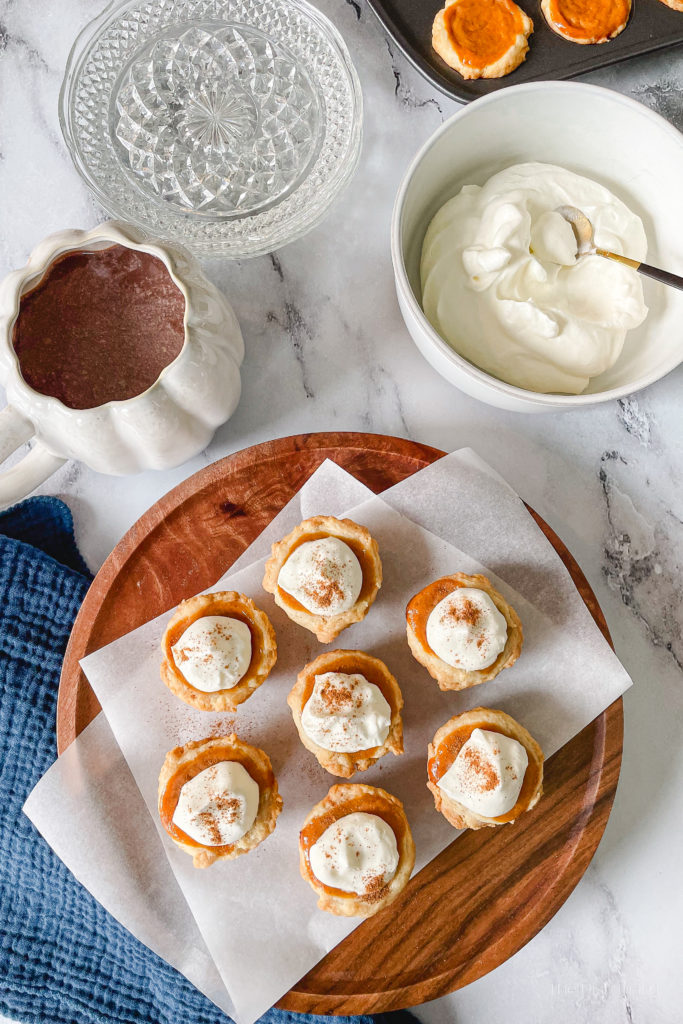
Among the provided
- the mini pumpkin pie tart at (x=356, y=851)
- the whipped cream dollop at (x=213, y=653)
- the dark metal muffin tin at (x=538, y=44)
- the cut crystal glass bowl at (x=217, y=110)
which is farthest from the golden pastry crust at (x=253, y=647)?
the dark metal muffin tin at (x=538, y=44)

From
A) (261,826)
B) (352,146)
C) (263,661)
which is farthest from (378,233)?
(261,826)

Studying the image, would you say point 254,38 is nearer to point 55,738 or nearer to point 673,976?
point 55,738

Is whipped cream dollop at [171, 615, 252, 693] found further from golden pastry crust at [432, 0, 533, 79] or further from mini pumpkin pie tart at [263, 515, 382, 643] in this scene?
golden pastry crust at [432, 0, 533, 79]

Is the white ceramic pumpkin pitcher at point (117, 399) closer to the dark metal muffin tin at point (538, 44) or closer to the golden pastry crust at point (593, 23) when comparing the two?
the dark metal muffin tin at point (538, 44)

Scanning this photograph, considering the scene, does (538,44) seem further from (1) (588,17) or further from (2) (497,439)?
(2) (497,439)

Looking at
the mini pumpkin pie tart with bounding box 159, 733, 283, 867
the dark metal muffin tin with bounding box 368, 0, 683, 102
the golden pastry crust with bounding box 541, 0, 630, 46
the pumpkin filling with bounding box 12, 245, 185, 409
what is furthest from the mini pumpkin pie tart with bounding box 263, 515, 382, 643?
the golden pastry crust with bounding box 541, 0, 630, 46
